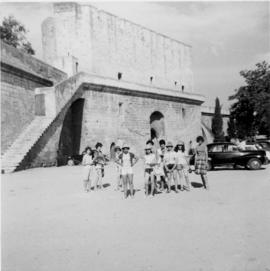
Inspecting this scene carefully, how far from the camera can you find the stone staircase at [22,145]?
41.9 feet

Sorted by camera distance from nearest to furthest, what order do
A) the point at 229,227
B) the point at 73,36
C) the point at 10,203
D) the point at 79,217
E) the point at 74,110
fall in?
the point at 229,227 < the point at 79,217 < the point at 10,203 < the point at 74,110 < the point at 73,36

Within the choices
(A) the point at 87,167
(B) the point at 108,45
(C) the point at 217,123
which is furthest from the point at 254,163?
(C) the point at 217,123

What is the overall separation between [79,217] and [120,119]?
1728cm

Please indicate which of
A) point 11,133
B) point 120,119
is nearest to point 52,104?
point 11,133

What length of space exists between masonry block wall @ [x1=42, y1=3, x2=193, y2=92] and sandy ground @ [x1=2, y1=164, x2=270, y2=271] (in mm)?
19548

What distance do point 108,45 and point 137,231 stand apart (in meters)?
25.3

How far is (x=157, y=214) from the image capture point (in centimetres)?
568

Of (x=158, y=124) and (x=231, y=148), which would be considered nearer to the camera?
(x=231, y=148)

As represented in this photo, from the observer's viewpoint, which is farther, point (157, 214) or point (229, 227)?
point (157, 214)

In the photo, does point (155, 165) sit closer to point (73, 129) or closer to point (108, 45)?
point (73, 129)

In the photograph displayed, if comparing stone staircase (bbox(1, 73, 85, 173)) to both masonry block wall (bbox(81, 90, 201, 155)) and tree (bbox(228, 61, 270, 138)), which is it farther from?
tree (bbox(228, 61, 270, 138))

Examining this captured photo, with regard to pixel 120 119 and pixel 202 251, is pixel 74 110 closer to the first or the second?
pixel 120 119

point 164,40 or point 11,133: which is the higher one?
point 164,40

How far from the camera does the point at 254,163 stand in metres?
13.0
